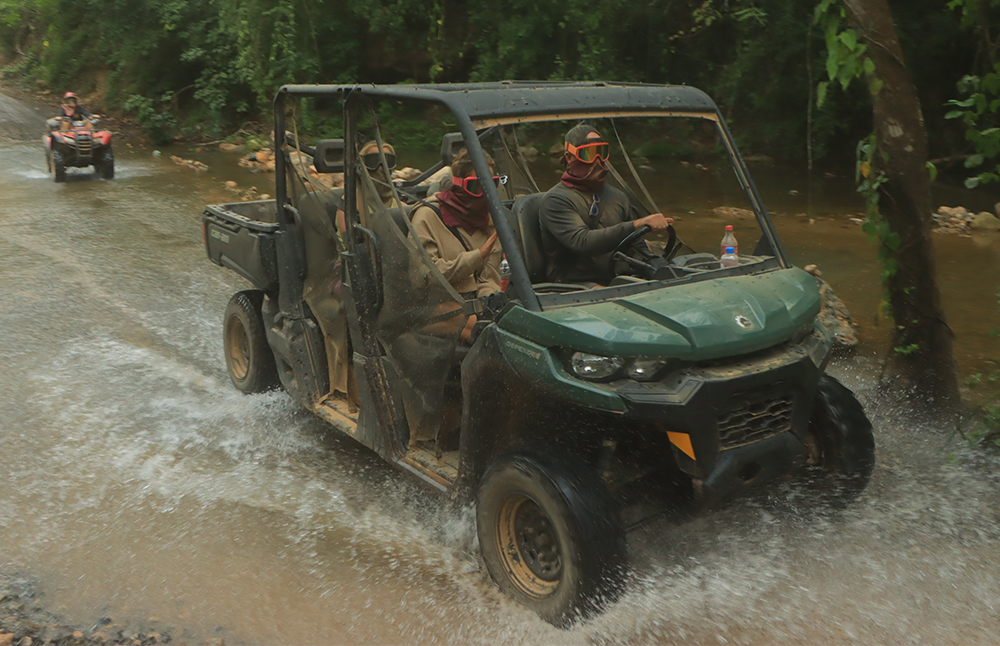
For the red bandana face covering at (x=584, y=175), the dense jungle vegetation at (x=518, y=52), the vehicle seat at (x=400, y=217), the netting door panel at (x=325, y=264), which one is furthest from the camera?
the dense jungle vegetation at (x=518, y=52)

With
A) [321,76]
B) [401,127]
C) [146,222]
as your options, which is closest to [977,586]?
[146,222]

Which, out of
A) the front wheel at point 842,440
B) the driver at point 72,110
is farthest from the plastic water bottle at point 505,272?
the driver at point 72,110

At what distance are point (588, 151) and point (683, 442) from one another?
5.40 ft

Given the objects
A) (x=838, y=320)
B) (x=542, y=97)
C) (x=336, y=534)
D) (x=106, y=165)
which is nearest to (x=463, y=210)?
(x=542, y=97)

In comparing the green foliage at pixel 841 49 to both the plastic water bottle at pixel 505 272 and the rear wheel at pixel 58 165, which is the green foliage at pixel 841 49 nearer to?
the plastic water bottle at pixel 505 272

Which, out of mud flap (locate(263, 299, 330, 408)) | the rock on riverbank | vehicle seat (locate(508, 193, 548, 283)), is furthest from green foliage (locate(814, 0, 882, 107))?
the rock on riverbank

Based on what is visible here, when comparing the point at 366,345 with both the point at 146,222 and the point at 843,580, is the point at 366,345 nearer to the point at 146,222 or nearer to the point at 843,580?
the point at 843,580

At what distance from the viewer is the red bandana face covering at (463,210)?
13.8 ft

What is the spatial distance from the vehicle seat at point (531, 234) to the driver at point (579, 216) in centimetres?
3

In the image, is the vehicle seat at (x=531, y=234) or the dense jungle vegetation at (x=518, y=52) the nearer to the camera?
the vehicle seat at (x=531, y=234)

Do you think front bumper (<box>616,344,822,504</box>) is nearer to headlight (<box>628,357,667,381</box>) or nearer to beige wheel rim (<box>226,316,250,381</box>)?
headlight (<box>628,357,667,381</box>)

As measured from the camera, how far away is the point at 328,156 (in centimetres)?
485

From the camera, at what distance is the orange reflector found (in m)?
3.28

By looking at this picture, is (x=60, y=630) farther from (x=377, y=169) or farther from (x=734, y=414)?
(x=734, y=414)
